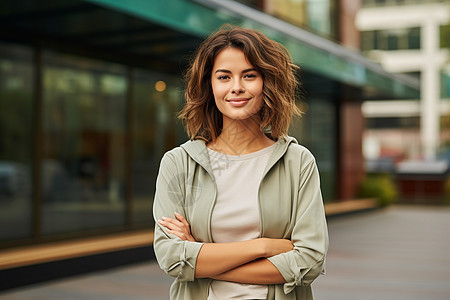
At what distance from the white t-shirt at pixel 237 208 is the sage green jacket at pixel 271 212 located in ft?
0.08

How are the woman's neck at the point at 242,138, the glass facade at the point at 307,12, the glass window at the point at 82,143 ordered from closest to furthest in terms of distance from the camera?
1. the woman's neck at the point at 242,138
2. the glass window at the point at 82,143
3. the glass facade at the point at 307,12

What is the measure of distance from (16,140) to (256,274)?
732cm

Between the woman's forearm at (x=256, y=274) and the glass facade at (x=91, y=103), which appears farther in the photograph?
the glass facade at (x=91, y=103)

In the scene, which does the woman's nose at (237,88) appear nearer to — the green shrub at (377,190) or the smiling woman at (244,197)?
the smiling woman at (244,197)

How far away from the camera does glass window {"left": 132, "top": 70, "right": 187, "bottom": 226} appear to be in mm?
10984

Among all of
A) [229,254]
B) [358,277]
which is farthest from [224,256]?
[358,277]

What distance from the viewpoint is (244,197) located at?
2.06 meters

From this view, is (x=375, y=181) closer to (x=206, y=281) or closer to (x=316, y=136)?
(x=316, y=136)

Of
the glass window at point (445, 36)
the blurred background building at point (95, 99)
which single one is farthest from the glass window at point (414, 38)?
the blurred background building at point (95, 99)

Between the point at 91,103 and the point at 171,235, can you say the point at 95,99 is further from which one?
the point at 171,235

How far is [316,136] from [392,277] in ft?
30.3

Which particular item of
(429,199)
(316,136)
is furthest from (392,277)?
(429,199)

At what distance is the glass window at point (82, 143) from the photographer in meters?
9.21

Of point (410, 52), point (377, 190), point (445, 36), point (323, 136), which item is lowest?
point (377, 190)
